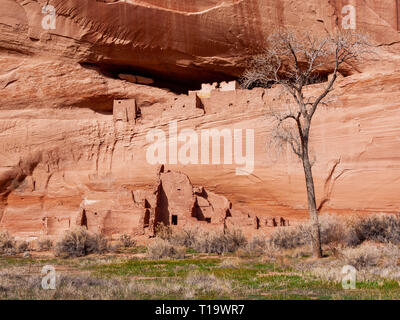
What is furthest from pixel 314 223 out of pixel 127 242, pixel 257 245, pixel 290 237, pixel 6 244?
pixel 6 244

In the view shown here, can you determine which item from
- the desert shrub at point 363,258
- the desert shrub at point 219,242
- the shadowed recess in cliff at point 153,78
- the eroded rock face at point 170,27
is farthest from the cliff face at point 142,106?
A: the desert shrub at point 363,258

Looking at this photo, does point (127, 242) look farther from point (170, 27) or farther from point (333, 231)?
point (170, 27)

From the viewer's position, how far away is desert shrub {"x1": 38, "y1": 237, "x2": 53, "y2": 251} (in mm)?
18864

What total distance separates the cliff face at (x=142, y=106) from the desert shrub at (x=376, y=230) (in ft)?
6.71

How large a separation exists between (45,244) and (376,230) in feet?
41.3

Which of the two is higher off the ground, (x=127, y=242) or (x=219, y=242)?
(x=219, y=242)

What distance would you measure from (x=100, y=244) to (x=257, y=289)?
8975 millimetres

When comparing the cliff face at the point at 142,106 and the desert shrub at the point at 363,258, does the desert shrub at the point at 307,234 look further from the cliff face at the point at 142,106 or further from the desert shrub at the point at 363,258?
the desert shrub at the point at 363,258

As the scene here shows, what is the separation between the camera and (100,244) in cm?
1591

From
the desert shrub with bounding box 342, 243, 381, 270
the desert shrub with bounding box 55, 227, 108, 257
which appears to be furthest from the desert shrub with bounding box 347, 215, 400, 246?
the desert shrub with bounding box 55, 227, 108, 257

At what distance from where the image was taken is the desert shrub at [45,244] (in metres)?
18.9

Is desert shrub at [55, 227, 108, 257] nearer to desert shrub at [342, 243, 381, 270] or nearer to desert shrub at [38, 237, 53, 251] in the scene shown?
desert shrub at [38, 237, 53, 251]

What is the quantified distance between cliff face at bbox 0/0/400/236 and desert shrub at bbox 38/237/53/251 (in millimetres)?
1721

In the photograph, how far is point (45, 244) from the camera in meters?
19.2
